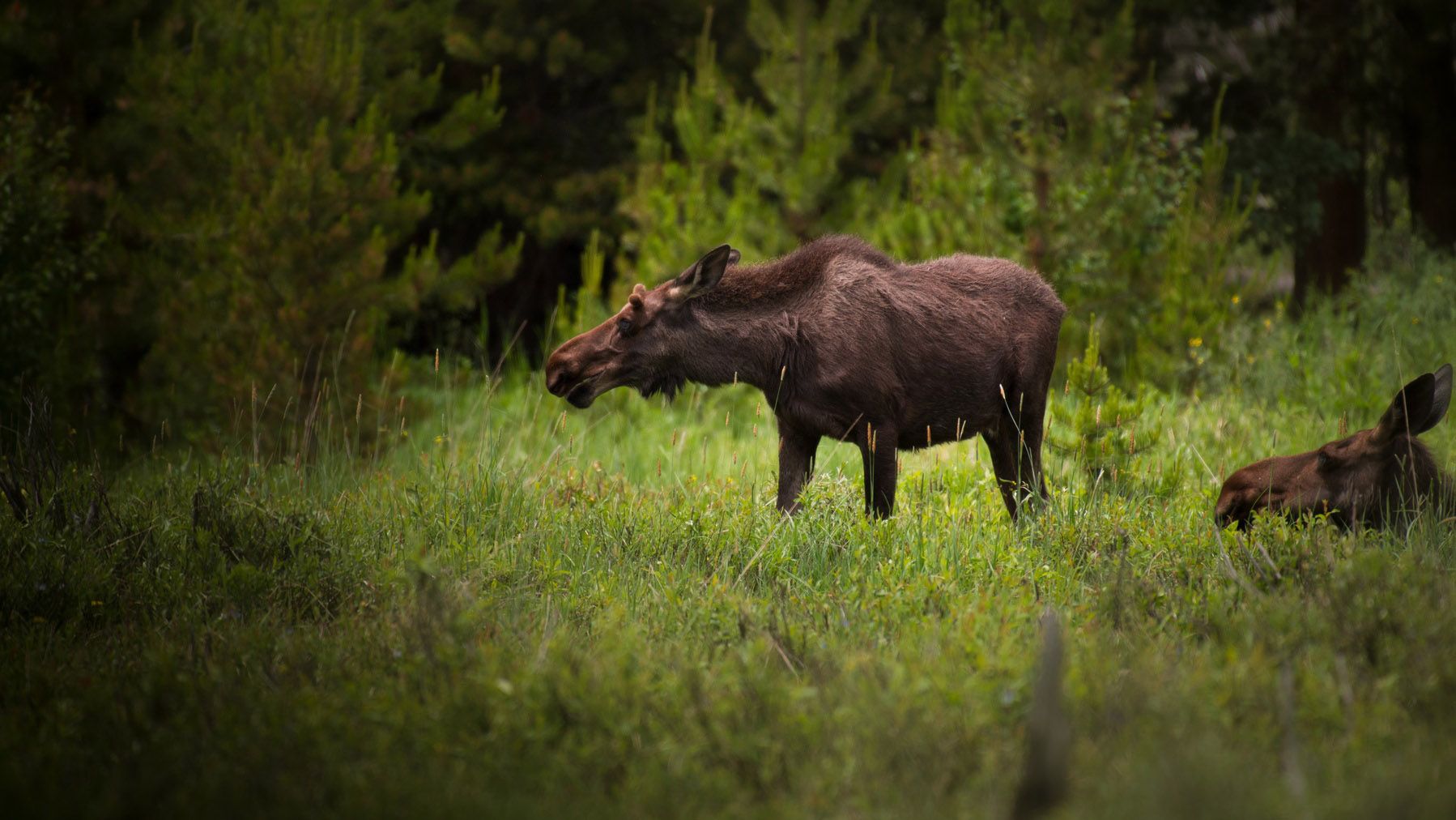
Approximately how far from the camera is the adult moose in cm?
691

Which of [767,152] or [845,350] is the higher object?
[767,152]

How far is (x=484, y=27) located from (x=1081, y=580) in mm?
12574

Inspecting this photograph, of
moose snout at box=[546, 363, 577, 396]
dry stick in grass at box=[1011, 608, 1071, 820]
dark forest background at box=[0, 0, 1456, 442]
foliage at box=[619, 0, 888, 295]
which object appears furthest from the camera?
foliage at box=[619, 0, 888, 295]

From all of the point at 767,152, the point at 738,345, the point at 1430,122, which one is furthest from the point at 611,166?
the point at 738,345

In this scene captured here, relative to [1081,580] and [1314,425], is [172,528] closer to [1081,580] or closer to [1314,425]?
[1081,580]

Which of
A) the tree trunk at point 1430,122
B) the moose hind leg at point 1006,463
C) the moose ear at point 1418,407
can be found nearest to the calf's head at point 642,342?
the moose hind leg at point 1006,463

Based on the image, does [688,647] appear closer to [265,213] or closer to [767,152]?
[265,213]

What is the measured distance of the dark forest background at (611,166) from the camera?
10.9m

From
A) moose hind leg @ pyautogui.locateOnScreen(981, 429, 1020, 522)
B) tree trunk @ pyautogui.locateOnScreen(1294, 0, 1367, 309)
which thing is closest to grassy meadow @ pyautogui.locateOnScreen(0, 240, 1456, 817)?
moose hind leg @ pyautogui.locateOnScreen(981, 429, 1020, 522)

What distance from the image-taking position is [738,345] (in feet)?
23.4

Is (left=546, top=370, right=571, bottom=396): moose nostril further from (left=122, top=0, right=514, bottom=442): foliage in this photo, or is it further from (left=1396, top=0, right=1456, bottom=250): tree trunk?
(left=1396, top=0, right=1456, bottom=250): tree trunk

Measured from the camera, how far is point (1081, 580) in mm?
5922

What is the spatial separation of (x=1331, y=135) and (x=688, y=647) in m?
14.3

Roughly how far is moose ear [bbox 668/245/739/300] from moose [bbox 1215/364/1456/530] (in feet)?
9.74
